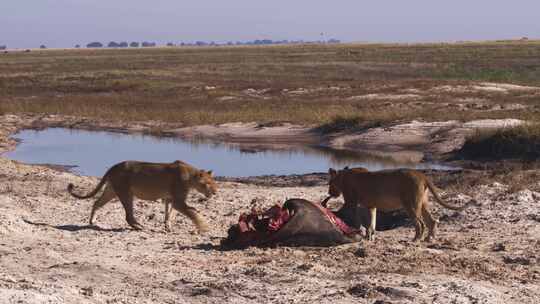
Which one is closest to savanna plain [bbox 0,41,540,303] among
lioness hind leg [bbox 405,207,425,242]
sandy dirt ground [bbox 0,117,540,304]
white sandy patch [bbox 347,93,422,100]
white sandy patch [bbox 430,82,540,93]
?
sandy dirt ground [bbox 0,117,540,304]

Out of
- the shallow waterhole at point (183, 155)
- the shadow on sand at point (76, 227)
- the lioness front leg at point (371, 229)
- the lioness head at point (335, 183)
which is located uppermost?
the lioness head at point (335, 183)

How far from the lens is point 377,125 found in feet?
89.8

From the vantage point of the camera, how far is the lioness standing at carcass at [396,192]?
35.6 ft

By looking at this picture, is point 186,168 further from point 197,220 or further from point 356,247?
point 356,247

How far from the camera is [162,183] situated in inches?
444

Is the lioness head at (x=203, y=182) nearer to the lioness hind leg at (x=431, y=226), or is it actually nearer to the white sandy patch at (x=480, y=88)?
the lioness hind leg at (x=431, y=226)

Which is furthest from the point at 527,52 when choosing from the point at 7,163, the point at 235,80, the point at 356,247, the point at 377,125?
the point at 356,247

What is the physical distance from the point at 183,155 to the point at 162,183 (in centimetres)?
1347

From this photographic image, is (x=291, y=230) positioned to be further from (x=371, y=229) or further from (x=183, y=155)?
(x=183, y=155)

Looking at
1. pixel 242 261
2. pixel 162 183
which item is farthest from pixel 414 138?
pixel 242 261

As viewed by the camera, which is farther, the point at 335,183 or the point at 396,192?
the point at 335,183

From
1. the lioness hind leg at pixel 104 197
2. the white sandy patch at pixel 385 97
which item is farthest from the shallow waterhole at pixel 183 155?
the white sandy patch at pixel 385 97

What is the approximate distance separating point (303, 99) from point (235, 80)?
Result: 14.5m

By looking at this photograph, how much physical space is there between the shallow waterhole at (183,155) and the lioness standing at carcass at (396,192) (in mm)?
9788
